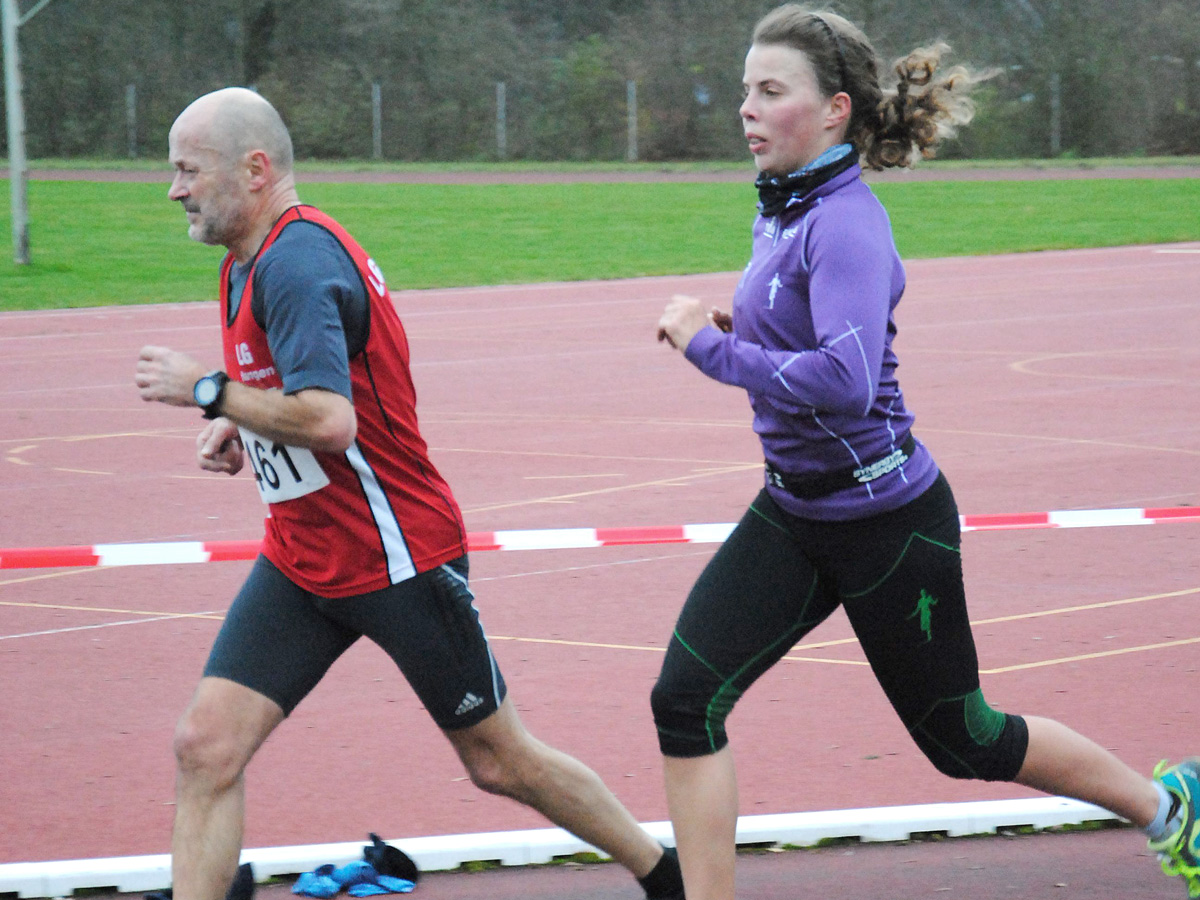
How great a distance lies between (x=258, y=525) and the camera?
877cm

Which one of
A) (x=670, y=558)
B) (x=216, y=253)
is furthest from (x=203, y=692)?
(x=216, y=253)

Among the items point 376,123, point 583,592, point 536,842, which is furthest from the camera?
point 376,123

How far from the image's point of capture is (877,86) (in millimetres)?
3695

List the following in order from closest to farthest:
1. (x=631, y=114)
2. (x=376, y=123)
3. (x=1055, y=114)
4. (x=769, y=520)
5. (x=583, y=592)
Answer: (x=769, y=520)
(x=583, y=592)
(x=1055, y=114)
(x=631, y=114)
(x=376, y=123)

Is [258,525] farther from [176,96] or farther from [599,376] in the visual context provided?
[176,96]

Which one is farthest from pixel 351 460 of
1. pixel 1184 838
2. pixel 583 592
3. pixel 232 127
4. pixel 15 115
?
pixel 15 115

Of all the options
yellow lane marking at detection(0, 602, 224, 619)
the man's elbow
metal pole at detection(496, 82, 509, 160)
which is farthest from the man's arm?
metal pole at detection(496, 82, 509, 160)

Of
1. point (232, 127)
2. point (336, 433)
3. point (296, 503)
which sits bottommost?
point (296, 503)

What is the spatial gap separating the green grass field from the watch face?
17902 millimetres

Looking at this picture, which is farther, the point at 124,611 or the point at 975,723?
the point at 124,611

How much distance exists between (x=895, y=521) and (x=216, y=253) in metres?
24.5

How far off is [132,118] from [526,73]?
1088 centimetres

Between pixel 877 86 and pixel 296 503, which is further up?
pixel 877 86

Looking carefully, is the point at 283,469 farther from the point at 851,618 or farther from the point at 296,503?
the point at 851,618
